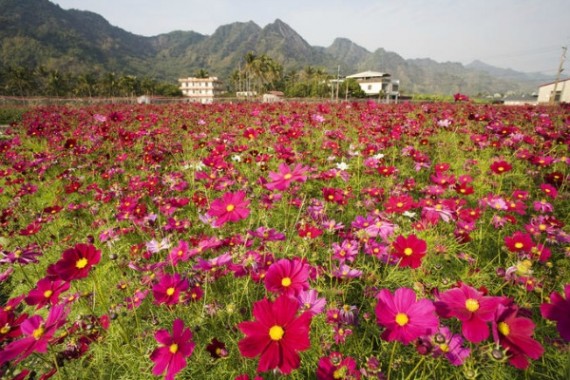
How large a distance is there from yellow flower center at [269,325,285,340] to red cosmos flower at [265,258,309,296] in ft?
0.54

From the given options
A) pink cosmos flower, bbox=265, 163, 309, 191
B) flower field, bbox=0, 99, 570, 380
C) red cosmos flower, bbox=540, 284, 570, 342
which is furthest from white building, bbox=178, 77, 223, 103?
red cosmos flower, bbox=540, 284, 570, 342

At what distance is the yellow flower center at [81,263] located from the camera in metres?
0.99

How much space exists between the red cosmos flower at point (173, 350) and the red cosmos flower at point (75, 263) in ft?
1.07

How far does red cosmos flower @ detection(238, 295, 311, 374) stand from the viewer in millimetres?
713

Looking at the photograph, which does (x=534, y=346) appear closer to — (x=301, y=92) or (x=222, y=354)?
(x=222, y=354)

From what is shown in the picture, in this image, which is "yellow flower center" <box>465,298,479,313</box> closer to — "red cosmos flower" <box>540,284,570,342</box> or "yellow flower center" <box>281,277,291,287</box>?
"red cosmos flower" <box>540,284,570,342</box>

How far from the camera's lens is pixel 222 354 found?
1000 millimetres

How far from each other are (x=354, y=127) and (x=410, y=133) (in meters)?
1.52

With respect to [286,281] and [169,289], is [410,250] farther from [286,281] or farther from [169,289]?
[169,289]

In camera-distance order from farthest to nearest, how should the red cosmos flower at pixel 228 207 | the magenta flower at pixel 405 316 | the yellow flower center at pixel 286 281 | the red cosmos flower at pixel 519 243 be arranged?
the red cosmos flower at pixel 519 243, the red cosmos flower at pixel 228 207, the yellow flower center at pixel 286 281, the magenta flower at pixel 405 316

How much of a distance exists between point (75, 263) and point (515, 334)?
1.29m

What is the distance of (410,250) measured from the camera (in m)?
1.10

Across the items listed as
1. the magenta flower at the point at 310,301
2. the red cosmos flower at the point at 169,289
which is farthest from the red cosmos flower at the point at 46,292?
the magenta flower at the point at 310,301

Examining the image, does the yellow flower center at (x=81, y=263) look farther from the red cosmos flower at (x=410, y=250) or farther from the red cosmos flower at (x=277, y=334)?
the red cosmos flower at (x=410, y=250)
